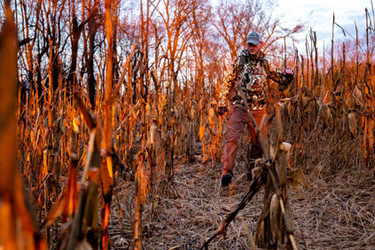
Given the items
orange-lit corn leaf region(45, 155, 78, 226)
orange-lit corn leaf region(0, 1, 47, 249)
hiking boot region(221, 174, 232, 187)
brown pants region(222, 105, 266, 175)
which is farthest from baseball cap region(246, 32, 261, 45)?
orange-lit corn leaf region(0, 1, 47, 249)

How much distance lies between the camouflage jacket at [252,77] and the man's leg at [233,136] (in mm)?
79

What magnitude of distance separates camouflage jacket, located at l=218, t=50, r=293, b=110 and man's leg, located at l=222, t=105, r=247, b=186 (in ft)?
0.26

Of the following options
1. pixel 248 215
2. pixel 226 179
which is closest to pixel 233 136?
pixel 226 179

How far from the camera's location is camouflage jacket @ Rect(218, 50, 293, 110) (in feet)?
8.11

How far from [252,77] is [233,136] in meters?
0.48

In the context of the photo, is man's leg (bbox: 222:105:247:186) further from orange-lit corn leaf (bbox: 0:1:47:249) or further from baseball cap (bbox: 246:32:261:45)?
orange-lit corn leaf (bbox: 0:1:47:249)

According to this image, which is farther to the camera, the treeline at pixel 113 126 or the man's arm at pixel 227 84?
the man's arm at pixel 227 84

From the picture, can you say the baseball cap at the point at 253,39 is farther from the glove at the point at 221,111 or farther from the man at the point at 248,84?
the glove at the point at 221,111

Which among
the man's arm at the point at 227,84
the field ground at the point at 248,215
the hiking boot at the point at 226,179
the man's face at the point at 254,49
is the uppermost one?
the man's face at the point at 254,49

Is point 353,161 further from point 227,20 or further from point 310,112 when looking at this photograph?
point 227,20

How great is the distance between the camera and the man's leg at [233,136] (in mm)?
2412

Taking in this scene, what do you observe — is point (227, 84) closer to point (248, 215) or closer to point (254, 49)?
point (254, 49)

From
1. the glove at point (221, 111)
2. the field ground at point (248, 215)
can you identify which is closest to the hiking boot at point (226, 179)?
the field ground at point (248, 215)

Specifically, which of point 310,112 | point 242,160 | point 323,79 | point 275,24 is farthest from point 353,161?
point 275,24
